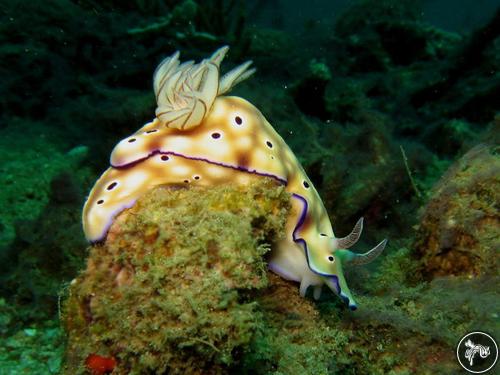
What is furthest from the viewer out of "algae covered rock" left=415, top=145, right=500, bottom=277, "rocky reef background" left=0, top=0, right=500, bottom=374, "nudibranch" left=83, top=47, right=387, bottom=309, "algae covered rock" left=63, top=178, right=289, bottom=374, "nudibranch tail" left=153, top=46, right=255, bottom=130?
"algae covered rock" left=415, top=145, right=500, bottom=277

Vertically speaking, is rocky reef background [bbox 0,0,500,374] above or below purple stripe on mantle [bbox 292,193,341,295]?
below

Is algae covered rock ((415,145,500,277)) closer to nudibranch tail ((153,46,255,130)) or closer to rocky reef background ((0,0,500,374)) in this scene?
rocky reef background ((0,0,500,374))

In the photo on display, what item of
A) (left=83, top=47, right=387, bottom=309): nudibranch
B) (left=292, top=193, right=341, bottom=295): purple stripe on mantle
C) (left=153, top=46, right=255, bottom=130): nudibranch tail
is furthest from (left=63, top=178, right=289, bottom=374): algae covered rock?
(left=153, top=46, right=255, bottom=130): nudibranch tail

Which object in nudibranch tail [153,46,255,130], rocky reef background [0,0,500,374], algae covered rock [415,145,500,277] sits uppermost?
nudibranch tail [153,46,255,130]

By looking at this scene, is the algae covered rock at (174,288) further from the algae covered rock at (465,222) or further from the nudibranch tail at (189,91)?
the algae covered rock at (465,222)

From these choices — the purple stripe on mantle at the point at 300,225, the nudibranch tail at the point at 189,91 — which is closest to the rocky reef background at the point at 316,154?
the purple stripe on mantle at the point at 300,225

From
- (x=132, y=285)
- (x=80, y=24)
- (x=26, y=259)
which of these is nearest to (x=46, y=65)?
(x=80, y=24)
